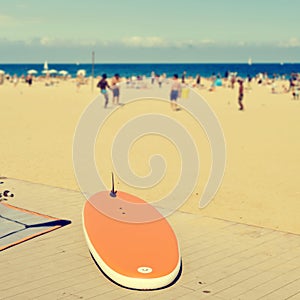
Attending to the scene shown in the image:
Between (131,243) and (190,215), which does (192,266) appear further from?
(190,215)

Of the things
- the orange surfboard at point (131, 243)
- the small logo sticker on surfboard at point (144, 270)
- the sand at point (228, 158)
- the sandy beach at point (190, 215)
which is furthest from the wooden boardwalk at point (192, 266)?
the sand at point (228, 158)

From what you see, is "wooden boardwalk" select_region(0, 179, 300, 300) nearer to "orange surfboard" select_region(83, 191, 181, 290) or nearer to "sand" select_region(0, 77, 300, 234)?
"orange surfboard" select_region(83, 191, 181, 290)

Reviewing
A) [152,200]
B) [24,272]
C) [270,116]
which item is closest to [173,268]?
[24,272]

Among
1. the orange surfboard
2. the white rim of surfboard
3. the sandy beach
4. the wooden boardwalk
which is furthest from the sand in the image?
the white rim of surfboard

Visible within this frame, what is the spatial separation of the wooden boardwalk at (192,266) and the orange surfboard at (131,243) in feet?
0.45

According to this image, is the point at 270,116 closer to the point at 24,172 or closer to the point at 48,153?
the point at 48,153

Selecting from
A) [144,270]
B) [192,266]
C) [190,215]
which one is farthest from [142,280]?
[190,215]

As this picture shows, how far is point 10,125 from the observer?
23.0 m

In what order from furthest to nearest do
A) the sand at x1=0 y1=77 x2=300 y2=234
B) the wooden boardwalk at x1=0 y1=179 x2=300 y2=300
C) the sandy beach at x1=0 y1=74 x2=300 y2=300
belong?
the sand at x1=0 y1=77 x2=300 y2=234
the sandy beach at x1=0 y1=74 x2=300 y2=300
the wooden boardwalk at x1=0 y1=179 x2=300 y2=300

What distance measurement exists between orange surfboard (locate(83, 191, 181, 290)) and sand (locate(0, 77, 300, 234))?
213cm

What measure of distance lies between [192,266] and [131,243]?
0.87 m

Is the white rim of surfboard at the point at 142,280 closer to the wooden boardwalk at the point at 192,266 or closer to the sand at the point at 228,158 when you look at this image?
the wooden boardwalk at the point at 192,266

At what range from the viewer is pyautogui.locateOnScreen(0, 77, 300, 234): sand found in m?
10.5

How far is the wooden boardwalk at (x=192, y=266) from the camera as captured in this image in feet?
20.0
